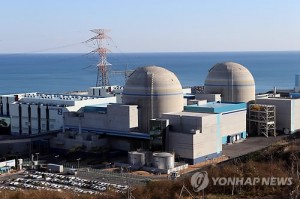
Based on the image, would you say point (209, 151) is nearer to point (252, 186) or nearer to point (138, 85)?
point (138, 85)

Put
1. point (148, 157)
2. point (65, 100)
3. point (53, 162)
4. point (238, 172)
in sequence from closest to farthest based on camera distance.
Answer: point (238, 172), point (148, 157), point (53, 162), point (65, 100)

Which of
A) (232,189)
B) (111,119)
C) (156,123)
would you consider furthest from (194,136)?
(232,189)

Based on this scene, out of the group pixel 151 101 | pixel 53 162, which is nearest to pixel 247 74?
pixel 151 101

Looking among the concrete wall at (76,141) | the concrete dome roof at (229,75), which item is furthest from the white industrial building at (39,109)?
the concrete dome roof at (229,75)

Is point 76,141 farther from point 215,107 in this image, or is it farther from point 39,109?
point 215,107

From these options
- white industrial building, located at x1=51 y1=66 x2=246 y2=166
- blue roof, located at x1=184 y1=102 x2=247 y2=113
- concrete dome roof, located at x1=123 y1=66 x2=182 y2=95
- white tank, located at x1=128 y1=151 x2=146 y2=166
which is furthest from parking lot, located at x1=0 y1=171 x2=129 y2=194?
blue roof, located at x1=184 y1=102 x2=247 y2=113

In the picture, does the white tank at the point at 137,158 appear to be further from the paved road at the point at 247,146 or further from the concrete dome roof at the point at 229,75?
the concrete dome roof at the point at 229,75
